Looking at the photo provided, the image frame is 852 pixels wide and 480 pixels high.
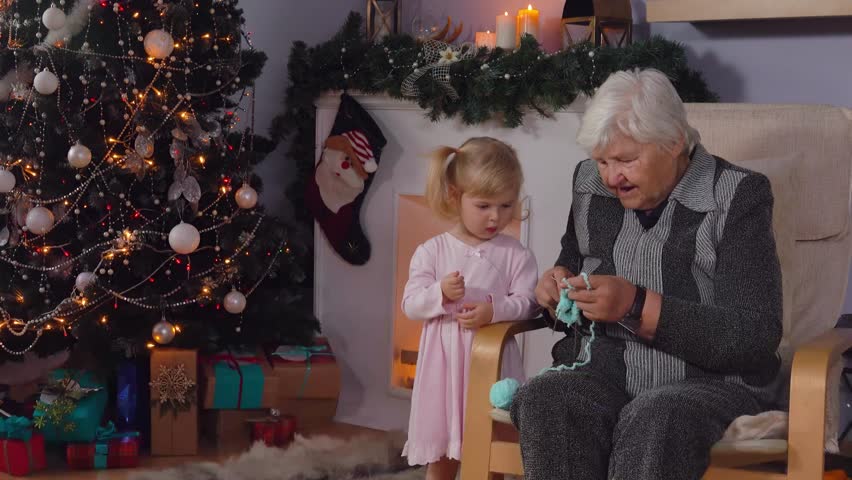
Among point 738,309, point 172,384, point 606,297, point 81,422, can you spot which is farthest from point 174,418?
point 738,309

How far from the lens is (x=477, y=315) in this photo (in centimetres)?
214

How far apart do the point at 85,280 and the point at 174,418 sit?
44 cm

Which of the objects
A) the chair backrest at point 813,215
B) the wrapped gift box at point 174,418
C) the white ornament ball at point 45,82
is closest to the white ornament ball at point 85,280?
the wrapped gift box at point 174,418

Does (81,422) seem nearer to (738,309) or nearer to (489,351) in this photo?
(489,351)

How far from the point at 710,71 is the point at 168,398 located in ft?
5.55

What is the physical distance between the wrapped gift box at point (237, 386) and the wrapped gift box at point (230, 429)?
0.12 ft

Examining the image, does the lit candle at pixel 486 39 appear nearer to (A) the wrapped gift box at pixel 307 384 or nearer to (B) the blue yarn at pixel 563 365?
(A) the wrapped gift box at pixel 307 384

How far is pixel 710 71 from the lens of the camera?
116 inches

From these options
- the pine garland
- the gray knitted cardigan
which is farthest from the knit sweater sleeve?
the pine garland

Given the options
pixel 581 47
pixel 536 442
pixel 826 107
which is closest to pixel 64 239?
pixel 581 47

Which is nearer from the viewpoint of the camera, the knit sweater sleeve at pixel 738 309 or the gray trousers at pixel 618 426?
the gray trousers at pixel 618 426

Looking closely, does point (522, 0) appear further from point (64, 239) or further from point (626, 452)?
point (626, 452)

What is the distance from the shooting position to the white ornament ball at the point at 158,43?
2.73m

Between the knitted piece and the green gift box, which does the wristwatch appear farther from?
the green gift box
